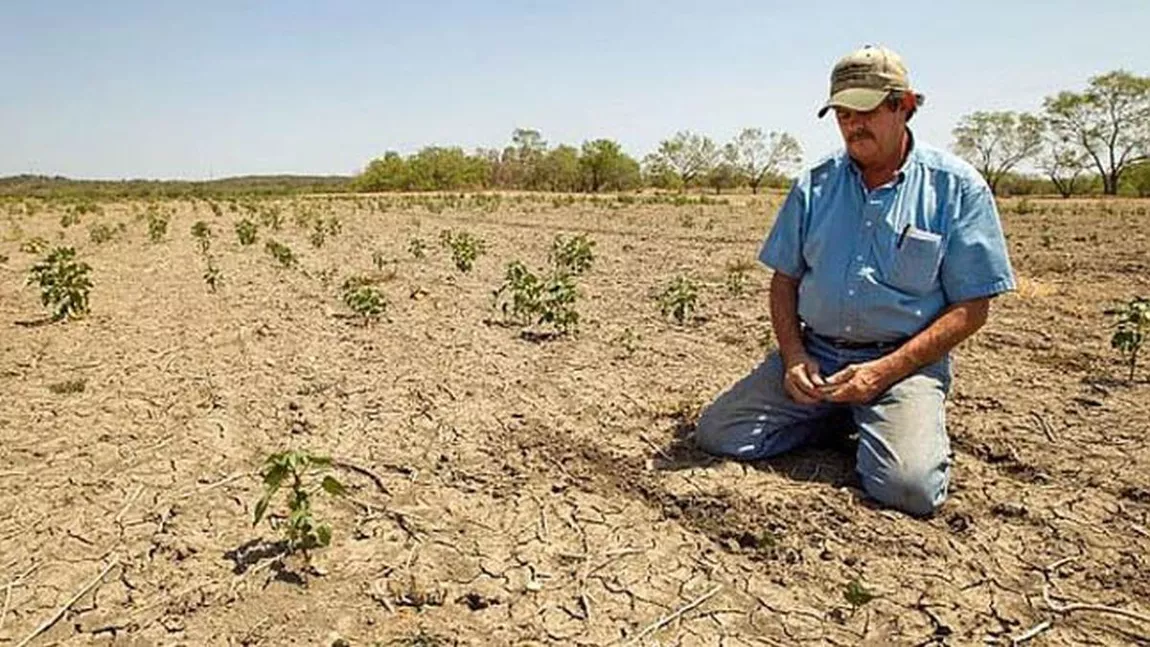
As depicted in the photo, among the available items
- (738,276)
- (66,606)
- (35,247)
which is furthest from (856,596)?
(35,247)

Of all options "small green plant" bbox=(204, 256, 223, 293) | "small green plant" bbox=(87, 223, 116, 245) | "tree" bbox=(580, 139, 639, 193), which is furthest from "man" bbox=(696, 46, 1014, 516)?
"tree" bbox=(580, 139, 639, 193)

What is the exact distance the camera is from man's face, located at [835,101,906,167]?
119 inches

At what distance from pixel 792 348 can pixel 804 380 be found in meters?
0.20

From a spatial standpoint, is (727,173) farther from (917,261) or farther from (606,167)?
(917,261)

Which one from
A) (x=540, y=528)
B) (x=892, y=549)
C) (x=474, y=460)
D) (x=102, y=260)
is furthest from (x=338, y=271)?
(x=892, y=549)

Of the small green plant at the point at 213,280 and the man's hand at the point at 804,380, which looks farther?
the small green plant at the point at 213,280

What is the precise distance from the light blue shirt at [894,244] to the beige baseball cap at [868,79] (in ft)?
1.10

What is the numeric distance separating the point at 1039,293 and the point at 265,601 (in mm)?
7694

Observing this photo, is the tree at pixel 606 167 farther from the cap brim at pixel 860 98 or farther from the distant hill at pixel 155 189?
the cap brim at pixel 860 98

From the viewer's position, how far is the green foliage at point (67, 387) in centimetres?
463

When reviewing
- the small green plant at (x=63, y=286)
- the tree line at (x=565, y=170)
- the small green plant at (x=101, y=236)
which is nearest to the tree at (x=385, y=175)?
the tree line at (x=565, y=170)

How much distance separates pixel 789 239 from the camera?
337cm

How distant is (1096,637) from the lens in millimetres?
2221

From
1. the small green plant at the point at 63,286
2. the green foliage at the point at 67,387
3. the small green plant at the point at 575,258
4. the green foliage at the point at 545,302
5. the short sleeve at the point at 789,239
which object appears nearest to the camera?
the short sleeve at the point at 789,239
